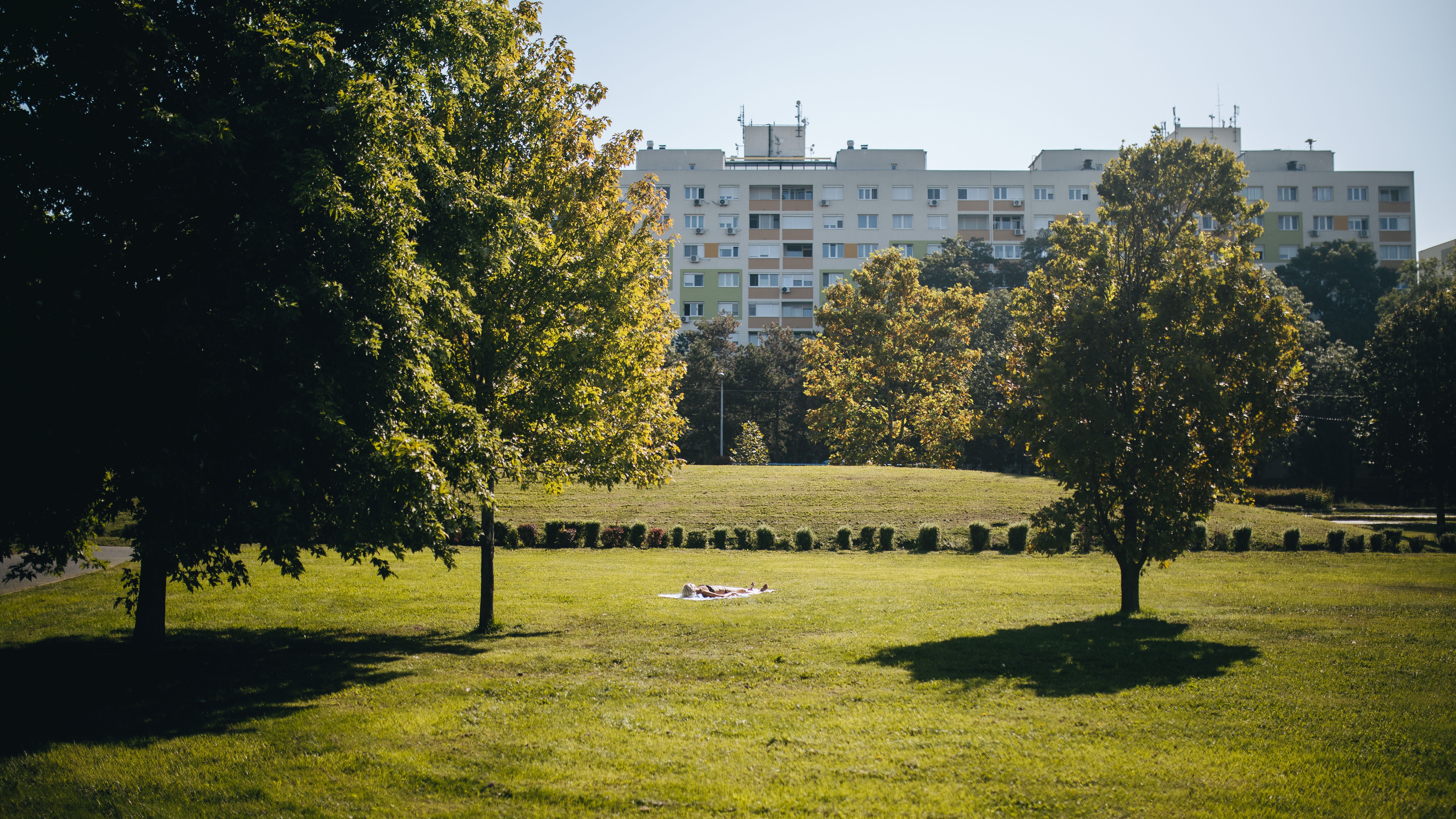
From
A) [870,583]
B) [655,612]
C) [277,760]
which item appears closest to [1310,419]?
[870,583]

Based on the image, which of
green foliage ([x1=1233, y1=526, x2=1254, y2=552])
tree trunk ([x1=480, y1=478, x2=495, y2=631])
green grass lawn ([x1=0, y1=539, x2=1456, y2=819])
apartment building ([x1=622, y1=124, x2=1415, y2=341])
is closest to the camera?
green grass lawn ([x1=0, y1=539, x2=1456, y2=819])

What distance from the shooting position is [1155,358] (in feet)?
49.8

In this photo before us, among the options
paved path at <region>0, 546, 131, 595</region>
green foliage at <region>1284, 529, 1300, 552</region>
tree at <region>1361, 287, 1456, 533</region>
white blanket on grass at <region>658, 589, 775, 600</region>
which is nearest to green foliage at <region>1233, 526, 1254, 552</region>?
green foliage at <region>1284, 529, 1300, 552</region>

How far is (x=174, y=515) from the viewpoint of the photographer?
9.27m

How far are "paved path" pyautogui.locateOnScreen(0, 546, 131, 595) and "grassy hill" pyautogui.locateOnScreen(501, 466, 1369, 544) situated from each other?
39.7ft

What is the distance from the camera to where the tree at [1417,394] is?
38438 millimetres

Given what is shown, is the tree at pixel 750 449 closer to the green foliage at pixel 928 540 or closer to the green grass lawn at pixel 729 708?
the green foliage at pixel 928 540

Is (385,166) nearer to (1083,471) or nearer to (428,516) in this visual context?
(428,516)

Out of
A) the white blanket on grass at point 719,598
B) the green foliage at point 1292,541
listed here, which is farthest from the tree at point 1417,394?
the white blanket on grass at point 719,598

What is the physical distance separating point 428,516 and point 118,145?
5.35 meters

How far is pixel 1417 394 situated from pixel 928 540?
2629 centimetres

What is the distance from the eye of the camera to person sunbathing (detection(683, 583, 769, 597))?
19000mm

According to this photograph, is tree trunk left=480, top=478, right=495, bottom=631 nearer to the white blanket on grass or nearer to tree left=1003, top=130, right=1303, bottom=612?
the white blanket on grass

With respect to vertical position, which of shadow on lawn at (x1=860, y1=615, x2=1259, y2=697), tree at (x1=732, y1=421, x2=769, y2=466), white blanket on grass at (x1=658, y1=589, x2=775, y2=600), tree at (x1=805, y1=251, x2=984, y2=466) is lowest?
white blanket on grass at (x1=658, y1=589, x2=775, y2=600)
